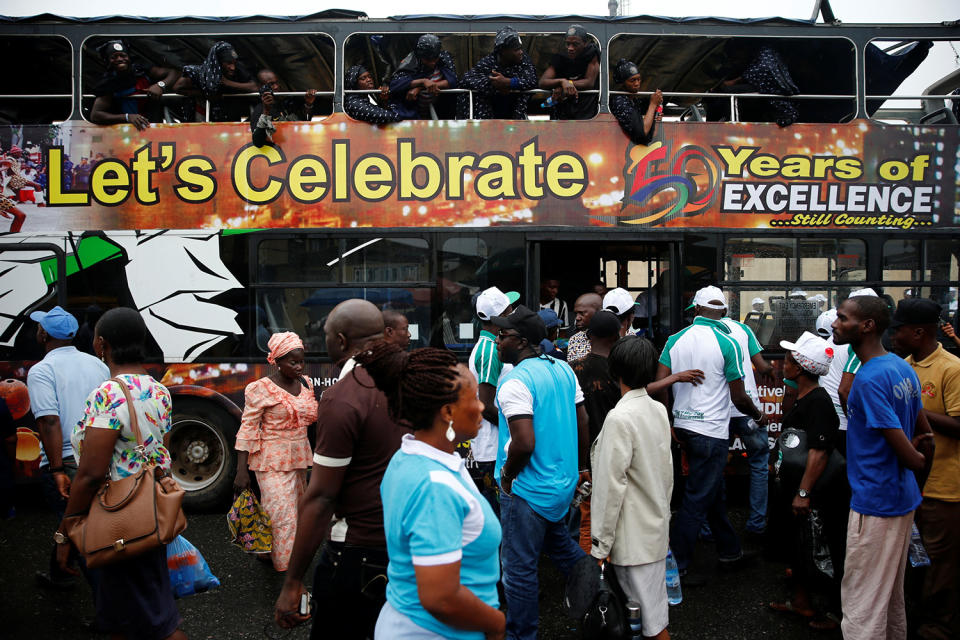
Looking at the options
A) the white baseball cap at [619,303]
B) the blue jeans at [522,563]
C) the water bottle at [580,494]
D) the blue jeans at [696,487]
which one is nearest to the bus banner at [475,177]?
the white baseball cap at [619,303]

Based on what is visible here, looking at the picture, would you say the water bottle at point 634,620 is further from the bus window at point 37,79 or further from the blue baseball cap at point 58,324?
the bus window at point 37,79

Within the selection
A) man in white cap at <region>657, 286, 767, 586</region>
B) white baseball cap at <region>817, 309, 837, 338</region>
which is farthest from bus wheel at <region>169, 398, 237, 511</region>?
white baseball cap at <region>817, 309, 837, 338</region>

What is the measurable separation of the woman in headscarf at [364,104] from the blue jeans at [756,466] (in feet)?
13.8

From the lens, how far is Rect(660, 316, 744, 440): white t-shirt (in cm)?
459

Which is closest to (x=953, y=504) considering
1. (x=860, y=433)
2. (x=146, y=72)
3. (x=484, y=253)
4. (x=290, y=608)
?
(x=860, y=433)

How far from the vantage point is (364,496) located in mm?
2395

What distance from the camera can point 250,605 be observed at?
14.5 feet

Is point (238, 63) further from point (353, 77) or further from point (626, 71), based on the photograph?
point (626, 71)

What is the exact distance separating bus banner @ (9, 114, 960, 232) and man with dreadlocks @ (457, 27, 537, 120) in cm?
30

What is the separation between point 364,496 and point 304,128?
485 cm

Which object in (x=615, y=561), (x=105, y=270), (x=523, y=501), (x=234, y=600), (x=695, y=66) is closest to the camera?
(x=615, y=561)

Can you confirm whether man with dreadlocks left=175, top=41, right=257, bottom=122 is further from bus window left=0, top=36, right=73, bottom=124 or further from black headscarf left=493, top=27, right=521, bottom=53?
black headscarf left=493, top=27, right=521, bottom=53

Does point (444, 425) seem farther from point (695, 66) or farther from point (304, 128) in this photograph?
point (695, 66)

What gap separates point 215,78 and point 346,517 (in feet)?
17.9
